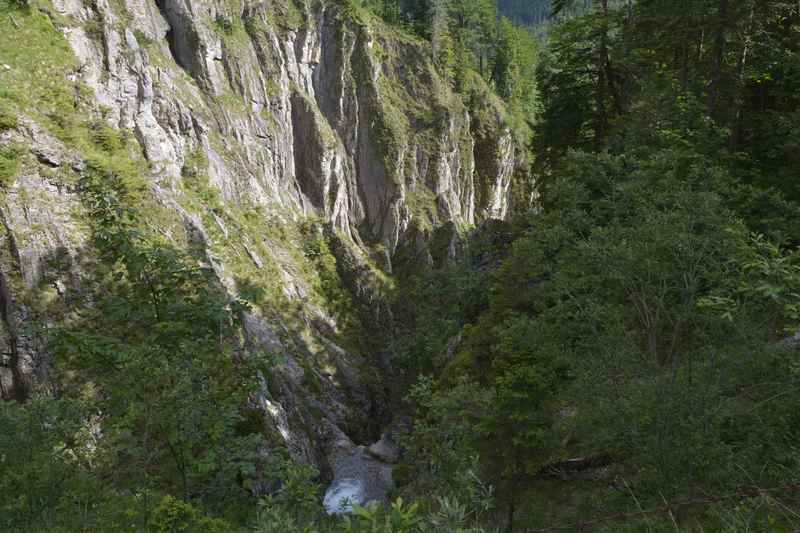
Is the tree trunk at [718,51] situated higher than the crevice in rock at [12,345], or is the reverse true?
the tree trunk at [718,51]

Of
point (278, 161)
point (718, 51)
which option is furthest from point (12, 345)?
point (278, 161)

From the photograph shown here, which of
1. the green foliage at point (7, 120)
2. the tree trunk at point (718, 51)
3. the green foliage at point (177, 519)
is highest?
the green foliage at point (7, 120)

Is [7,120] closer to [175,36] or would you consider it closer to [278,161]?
[175,36]

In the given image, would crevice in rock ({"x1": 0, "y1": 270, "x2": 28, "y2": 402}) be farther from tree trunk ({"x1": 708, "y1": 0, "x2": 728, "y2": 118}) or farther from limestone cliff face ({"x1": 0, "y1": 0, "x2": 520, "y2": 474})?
tree trunk ({"x1": 708, "y1": 0, "x2": 728, "y2": 118})

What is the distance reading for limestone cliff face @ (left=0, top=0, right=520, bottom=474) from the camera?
16641 mm

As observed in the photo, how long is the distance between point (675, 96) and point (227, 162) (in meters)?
31.8

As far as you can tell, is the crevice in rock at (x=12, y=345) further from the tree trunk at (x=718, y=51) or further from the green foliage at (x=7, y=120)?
the tree trunk at (x=718, y=51)

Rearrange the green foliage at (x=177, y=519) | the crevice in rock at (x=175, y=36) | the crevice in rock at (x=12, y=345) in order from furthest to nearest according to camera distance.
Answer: the crevice in rock at (x=175, y=36), the crevice in rock at (x=12, y=345), the green foliage at (x=177, y=519)

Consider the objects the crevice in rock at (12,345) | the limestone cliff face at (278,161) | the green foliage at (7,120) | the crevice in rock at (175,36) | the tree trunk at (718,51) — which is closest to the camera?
the crevice in rock at (12,345)

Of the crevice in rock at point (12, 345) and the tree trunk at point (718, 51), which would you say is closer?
the crevice in rock at point (12, 345)

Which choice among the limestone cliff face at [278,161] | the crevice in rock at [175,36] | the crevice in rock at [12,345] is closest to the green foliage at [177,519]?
the limestone cliff face at [278,161]

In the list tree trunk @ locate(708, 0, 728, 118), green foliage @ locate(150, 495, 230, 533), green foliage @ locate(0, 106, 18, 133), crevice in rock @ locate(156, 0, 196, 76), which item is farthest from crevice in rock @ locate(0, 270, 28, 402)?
crevice in rock @ locate(156, 0, 196, 76)

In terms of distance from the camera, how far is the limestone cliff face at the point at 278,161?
16641 mm

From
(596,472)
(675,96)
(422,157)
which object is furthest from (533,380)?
(422,157)
